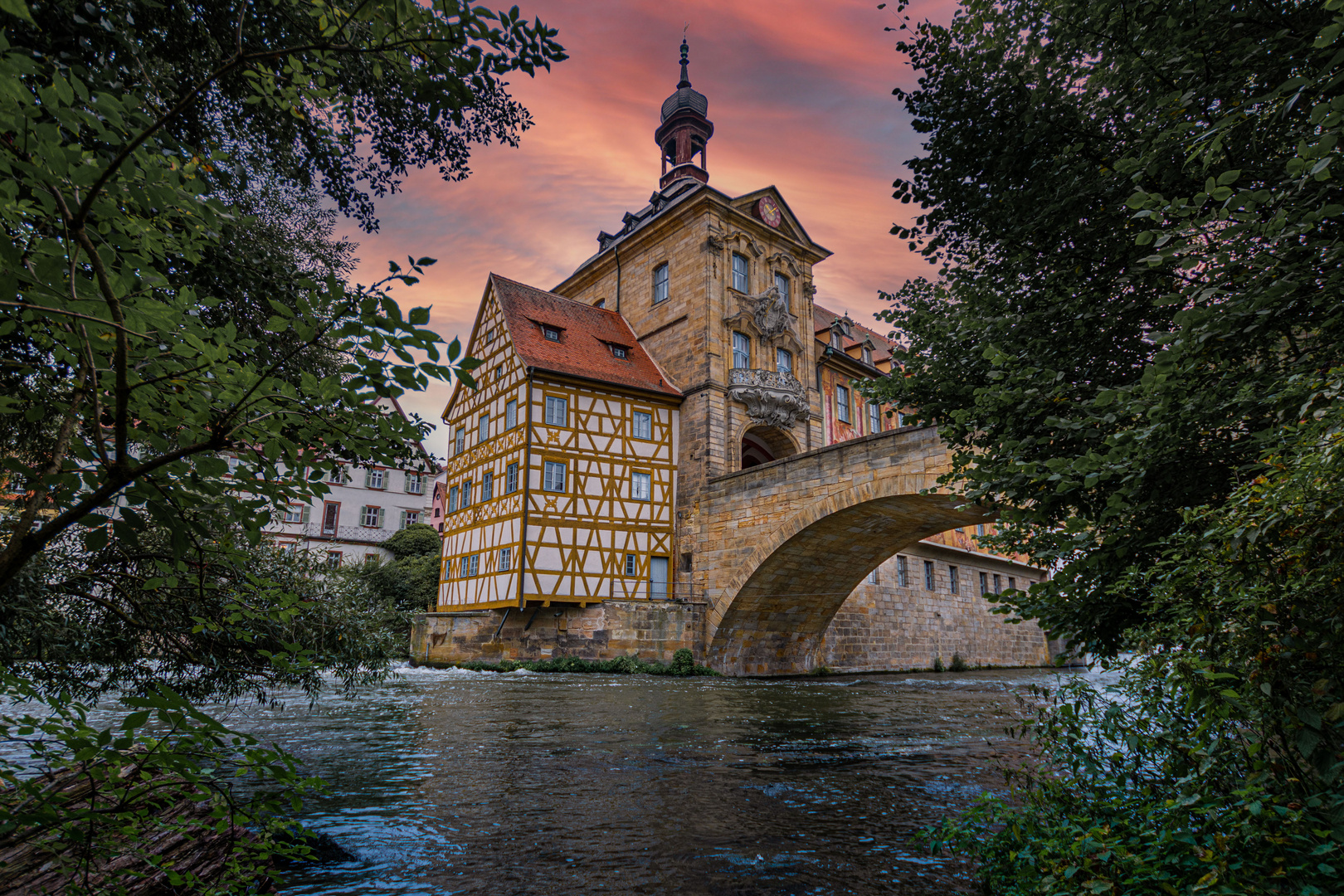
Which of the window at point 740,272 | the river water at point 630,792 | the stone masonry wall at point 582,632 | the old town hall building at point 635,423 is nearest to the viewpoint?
the river water at point 630,792

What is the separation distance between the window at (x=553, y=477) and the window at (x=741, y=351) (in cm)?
609

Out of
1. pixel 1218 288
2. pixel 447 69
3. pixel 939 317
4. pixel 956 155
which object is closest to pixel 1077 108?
pixel 956 155

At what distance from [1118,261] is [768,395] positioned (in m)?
16.5

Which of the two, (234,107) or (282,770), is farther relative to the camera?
(234,107)

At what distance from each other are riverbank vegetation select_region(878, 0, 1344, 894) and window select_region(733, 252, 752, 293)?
15.8 m

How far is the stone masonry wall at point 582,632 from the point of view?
707 inches

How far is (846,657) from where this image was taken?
71.9 ft

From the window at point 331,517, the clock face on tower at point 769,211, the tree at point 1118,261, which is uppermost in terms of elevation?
the clock face on tower at point 769,211

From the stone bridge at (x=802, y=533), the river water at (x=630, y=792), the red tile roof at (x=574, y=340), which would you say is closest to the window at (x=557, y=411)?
the red tile roof at (x=574, y=340)

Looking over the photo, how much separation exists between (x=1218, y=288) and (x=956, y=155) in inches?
124

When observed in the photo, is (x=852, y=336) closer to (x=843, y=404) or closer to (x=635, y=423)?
(x=843, y=404)

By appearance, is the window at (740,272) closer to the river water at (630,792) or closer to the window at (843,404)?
the window at (843,404)

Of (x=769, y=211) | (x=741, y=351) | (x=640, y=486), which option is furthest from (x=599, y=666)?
(x=769, y=211)

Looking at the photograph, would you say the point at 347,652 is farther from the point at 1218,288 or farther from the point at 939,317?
the point at 1218,288
